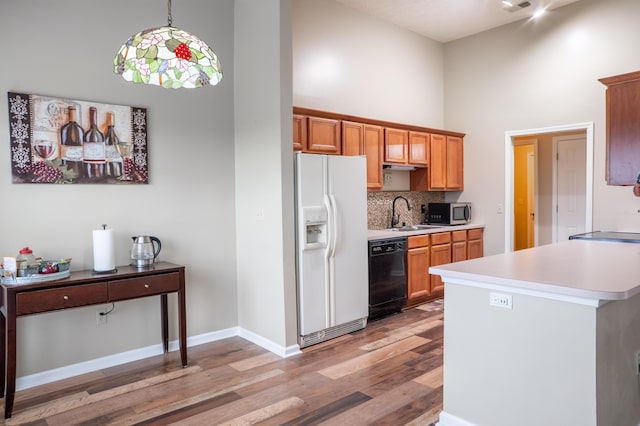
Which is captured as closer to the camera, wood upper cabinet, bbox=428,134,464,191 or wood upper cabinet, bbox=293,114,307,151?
wood upper cabinet, bbox=293,114,307,151

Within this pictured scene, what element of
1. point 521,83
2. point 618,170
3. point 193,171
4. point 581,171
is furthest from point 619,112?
point 193,171

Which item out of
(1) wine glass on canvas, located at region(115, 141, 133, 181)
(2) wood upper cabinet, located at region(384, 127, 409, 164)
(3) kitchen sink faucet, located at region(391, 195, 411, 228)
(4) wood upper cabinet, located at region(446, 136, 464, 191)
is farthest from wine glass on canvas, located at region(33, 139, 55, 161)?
(4) wood upper cabinet, located at region(446, 136, 464, 191)

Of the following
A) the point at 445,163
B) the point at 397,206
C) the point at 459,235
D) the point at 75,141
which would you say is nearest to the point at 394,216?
the point at 397,206

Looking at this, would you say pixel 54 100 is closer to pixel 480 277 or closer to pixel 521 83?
pixel 480 277

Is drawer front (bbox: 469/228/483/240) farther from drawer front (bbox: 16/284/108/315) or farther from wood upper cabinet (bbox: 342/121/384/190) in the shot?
drawer front (bbox: 16/284/108/315)

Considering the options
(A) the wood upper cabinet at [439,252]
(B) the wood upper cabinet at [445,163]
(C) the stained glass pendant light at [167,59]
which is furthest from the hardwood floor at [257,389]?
(B) the wood upper cabinet at [445,163]

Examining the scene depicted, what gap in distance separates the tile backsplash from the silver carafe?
2737 mm

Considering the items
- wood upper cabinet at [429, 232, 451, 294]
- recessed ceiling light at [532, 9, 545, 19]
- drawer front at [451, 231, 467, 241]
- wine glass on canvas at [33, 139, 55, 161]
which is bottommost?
wood upper cabinet at [429, 232, 451, 294]

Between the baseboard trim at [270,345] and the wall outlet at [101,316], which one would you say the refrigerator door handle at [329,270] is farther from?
the wall outlet at [101,316]

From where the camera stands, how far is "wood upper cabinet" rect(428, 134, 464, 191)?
18.7ft

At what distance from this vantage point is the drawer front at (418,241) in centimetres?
490

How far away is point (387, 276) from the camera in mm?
4633

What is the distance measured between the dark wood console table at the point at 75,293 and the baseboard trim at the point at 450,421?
1.97 meters

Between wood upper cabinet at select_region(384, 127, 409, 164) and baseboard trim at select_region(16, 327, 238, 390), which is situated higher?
wood upper cabinet at select_region(384, 127, 409, 164)
